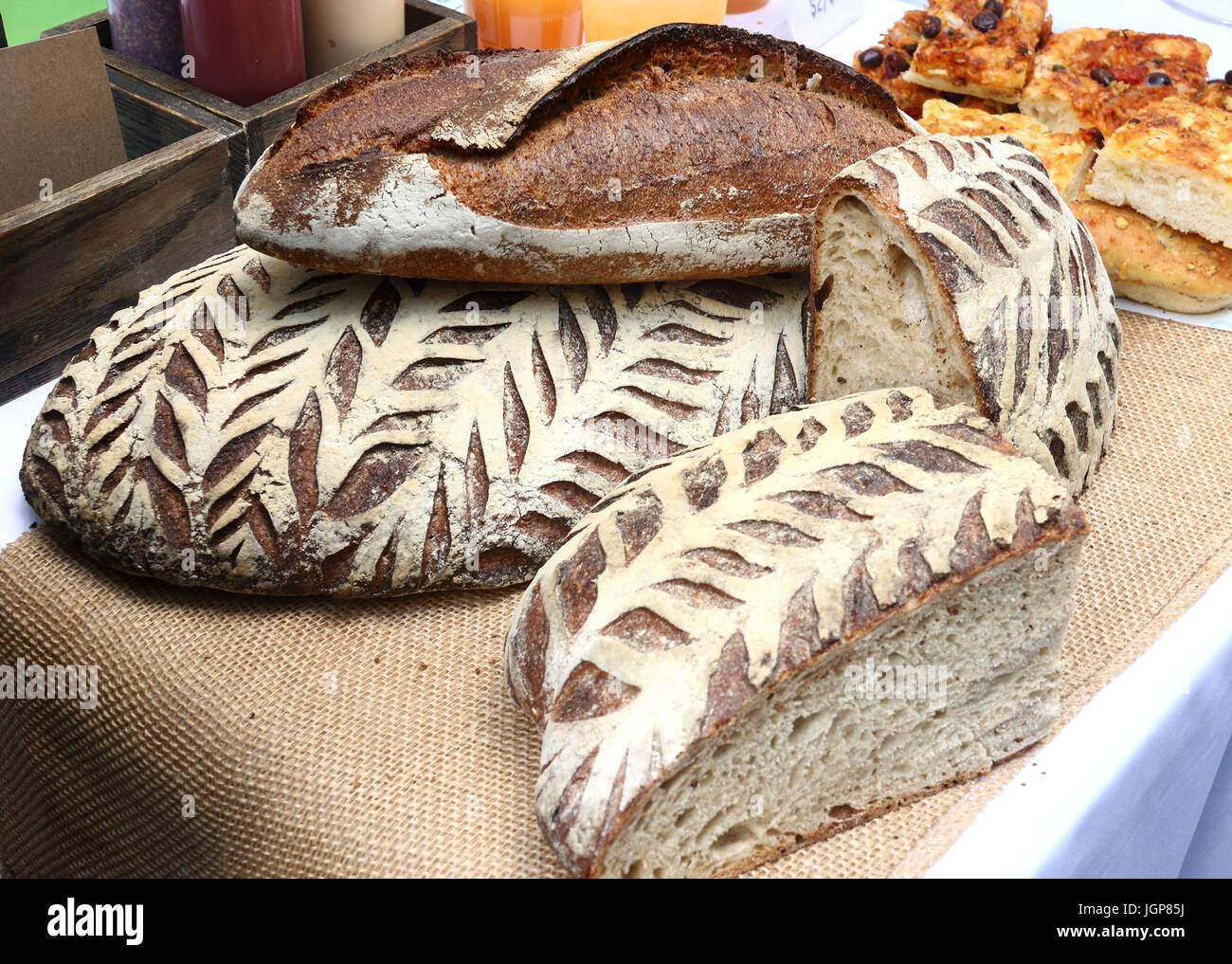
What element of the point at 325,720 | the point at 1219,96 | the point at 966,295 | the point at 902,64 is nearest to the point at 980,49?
the point at 902,64

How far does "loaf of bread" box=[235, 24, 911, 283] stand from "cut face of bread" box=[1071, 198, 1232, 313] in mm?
525

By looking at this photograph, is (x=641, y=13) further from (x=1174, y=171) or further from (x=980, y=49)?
(x=1174, y=171)

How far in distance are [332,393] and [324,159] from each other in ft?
0.84

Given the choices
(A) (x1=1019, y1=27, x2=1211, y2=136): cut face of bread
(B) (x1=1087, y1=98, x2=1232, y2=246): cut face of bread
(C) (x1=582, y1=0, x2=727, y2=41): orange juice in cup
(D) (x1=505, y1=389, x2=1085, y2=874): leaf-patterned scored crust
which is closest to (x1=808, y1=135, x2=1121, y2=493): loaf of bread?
(D) (x1=505, y1=389, x2=1085, y2=874): leaf-patterned scored crust

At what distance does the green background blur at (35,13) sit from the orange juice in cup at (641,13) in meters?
2.16

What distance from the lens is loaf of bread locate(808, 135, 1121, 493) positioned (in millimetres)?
1238

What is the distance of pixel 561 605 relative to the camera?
3.65 feet

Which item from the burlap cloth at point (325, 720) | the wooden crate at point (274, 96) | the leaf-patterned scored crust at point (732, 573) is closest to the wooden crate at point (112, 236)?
the wooden crate at point (274, 96)

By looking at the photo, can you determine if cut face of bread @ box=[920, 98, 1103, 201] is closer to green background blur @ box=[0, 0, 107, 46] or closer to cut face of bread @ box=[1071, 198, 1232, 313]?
cut face of bread @ box=[1071, 198, 1232, 313]

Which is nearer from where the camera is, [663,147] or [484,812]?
[484,812]

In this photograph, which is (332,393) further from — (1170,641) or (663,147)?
(1170,641)

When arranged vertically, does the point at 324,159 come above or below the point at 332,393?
above

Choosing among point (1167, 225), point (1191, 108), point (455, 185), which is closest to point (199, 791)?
point (455, 185)

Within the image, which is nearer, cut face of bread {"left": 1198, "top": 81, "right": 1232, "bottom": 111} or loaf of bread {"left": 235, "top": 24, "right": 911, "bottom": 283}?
loaf of bread {"left": 235, "top": 24, "right": 911, "bottom": 283}
